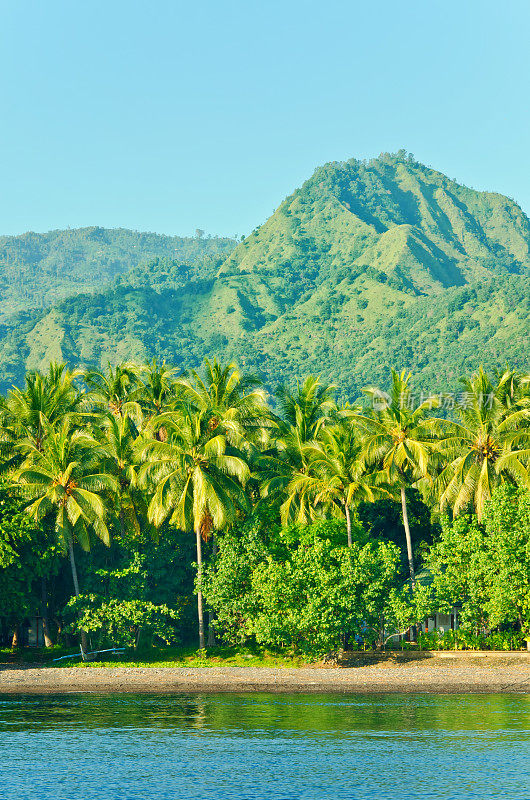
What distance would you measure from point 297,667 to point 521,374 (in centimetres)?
2070

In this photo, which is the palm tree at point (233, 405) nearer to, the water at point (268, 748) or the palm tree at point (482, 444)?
the palm tree at point (482, 444)

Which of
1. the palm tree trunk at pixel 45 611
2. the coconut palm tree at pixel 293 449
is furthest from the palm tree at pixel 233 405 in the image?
the palm tree trunk at pixel 45 611

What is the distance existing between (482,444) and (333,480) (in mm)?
8060

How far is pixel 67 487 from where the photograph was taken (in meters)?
46.0

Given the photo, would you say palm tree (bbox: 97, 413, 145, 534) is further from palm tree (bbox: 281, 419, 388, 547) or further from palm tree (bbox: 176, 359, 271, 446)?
palm tree (bbox: 281, 419, 388, 547)

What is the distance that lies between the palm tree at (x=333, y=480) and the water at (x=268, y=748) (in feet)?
40.7

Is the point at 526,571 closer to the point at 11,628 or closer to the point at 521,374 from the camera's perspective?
the point at 521,374

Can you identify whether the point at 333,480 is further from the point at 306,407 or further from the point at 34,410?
the point at 34,410

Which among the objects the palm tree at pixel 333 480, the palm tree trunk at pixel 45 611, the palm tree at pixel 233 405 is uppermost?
the palm tree at pixel 233 405

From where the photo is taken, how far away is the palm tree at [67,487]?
1780 inches

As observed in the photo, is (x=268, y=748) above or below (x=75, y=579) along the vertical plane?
below

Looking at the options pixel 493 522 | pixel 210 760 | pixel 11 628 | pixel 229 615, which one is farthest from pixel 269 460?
pixel 210 760

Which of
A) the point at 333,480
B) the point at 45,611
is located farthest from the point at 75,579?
the point at 333,480

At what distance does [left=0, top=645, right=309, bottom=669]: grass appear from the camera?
46781 mm
